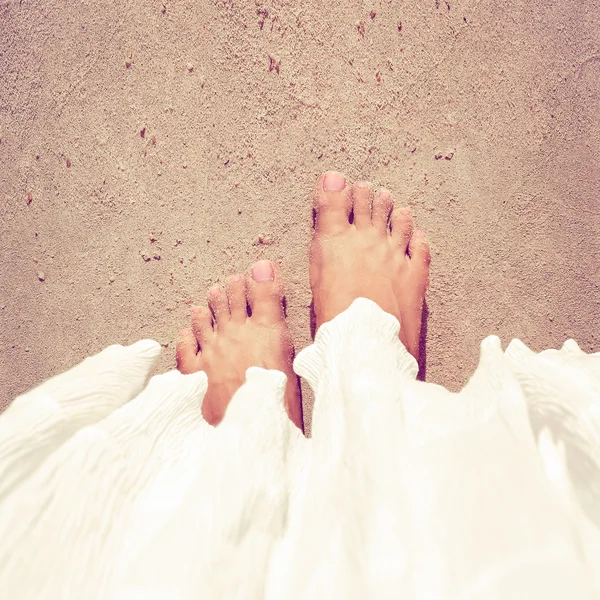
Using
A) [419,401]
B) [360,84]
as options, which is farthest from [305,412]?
[360,84]

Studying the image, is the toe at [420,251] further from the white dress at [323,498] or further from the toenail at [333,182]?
the white dress at [323,498]

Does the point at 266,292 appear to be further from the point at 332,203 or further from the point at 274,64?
the point at 274,64

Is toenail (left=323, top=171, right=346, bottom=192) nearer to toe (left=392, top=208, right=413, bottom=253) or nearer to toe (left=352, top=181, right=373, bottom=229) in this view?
toe (left=352, top=181, right=373, bottom=229)

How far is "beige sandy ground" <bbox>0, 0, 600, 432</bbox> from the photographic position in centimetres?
117

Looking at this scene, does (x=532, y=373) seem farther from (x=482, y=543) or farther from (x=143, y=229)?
(x=143, y=229)

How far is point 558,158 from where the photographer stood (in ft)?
3.95

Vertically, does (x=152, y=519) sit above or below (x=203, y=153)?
below

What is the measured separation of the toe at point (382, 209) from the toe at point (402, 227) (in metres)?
0.02

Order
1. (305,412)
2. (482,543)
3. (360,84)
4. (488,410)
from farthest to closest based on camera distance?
1. (305,412)
2. (360,84)
3. (488,410)
4. (482,543)

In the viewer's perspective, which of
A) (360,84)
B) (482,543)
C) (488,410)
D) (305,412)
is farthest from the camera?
(305,412)

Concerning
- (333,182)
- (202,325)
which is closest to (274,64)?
(333,182)

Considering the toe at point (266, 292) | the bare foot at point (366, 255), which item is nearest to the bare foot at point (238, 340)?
the toe at point (266, 292)

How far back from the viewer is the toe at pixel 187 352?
4.19 feet

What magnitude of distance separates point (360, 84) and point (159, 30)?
545mm
